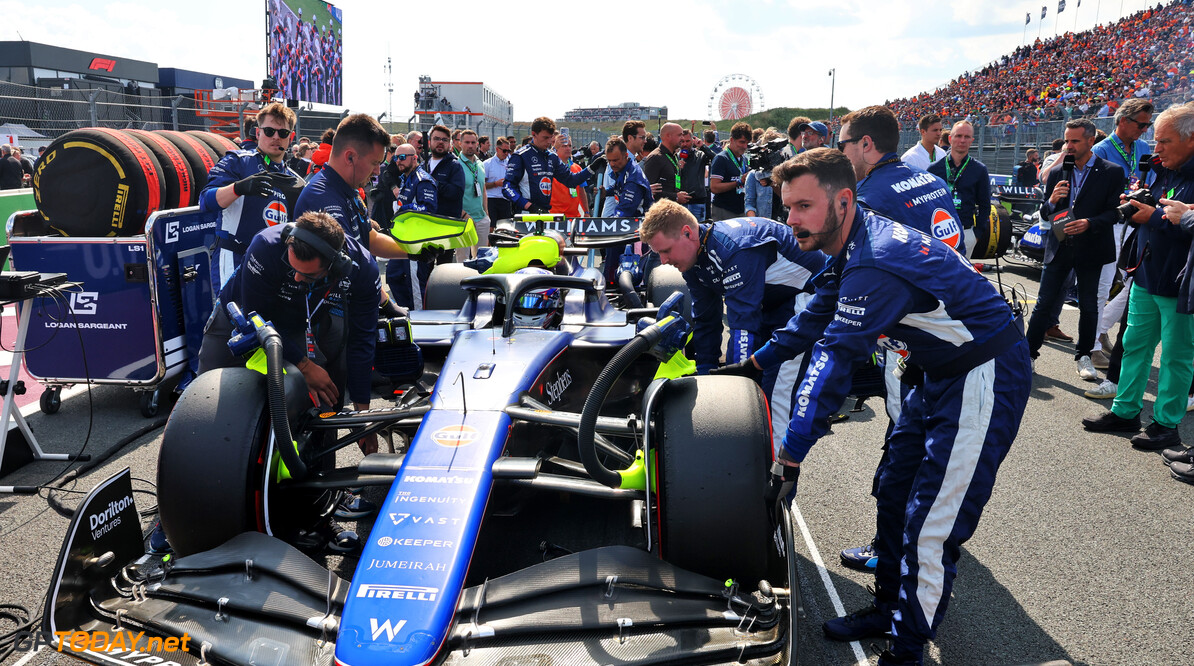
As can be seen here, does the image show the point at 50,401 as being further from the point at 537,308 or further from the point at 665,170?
the point at 665,170

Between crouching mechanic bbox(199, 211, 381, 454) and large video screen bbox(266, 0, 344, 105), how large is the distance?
25644mm

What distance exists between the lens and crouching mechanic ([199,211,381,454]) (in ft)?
10.8

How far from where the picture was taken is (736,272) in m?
3.84

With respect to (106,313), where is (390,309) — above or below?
above

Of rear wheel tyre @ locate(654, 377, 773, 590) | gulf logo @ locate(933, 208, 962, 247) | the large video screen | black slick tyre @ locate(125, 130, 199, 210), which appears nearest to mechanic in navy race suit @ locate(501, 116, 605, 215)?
black slick tyre @ locate(125, 130, 199, 210)

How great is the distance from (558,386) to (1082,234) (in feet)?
14.8

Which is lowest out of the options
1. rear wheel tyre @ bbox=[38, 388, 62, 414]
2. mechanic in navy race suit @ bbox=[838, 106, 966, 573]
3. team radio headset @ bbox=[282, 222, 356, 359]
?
rear wheel tyre @ bbox=[38, 388, 62, 414]

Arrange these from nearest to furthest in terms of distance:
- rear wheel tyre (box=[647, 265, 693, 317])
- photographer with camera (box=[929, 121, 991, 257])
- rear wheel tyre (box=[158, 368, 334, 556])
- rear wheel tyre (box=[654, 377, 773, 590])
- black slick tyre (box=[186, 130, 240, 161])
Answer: rear wheel tyre (box=[654, 377, 773, 590]), rear wheel tyre (box=[158, 368, 334, 556]), rear wheel tyre (box=[647, 265, 693, 317]), photographer with camera (box=[929, 121, 991, 257]), black slick tyre (box=[186, 130, 240, 161])

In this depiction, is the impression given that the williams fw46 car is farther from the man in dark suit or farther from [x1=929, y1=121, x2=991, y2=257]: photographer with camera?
[x1=929, y1=121, x2=991, y2=257]: photographer with camera

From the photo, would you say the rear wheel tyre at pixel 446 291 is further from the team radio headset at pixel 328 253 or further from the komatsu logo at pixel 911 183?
the komatsu logo at pixel 911 183

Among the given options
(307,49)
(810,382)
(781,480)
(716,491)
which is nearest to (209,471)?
(716,491)

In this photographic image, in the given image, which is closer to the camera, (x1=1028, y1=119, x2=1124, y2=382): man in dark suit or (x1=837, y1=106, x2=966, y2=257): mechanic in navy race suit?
(x1=837, y1=106, x2=966, y2=257): mechanic in navy race suit

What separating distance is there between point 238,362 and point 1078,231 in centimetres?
571

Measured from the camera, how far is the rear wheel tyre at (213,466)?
281 centimetres
